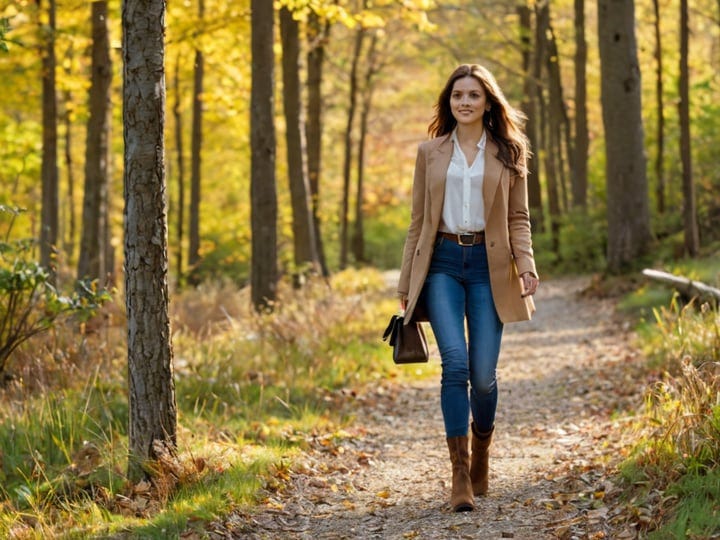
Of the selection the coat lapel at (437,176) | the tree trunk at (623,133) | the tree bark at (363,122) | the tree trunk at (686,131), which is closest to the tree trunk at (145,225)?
the coat lapel at (437,176)

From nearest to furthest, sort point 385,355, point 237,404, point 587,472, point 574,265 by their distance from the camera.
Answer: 1. point 587,472
2. point 237,404
3. point 385,355
4. point 574,265

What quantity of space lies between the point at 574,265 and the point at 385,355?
38.7ft

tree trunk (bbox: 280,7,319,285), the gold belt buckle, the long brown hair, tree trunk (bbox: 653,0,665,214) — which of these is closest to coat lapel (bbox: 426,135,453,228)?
the gold belt buckle

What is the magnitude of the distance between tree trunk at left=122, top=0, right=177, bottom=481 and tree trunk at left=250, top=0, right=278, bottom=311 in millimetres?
5514

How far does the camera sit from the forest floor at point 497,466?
15.9 feet

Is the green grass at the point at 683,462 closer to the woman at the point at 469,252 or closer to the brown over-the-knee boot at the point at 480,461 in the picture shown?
the brown over-the-knee boot at the point at 480,461

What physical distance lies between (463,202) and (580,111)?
52.3 feet

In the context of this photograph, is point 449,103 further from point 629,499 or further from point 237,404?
point 237,404

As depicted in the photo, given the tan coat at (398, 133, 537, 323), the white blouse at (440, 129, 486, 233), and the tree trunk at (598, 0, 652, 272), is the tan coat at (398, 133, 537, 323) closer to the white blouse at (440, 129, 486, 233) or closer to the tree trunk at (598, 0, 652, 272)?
the white blouse at (440, 129, 486, 233)

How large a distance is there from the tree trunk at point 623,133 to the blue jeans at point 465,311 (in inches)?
387

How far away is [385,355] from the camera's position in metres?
10.5

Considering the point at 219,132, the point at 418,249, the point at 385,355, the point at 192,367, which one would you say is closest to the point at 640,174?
the point at 385,355

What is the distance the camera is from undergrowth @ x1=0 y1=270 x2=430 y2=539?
498cm

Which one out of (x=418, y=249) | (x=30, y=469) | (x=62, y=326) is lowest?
(x=30, y=469)
